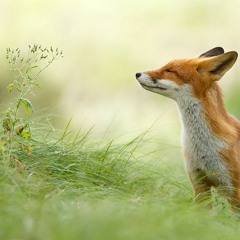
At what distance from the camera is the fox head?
268 inches

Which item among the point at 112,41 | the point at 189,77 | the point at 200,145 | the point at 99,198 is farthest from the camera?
the point at 112,41

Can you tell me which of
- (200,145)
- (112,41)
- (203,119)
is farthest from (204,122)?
(112,41)

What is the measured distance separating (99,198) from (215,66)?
186 centimetres

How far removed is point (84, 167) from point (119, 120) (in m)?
5.93

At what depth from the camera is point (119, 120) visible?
12375 mm

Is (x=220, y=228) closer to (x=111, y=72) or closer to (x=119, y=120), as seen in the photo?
(x=119, y=120)

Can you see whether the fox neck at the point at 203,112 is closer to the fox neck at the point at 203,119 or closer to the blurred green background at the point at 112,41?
the fox neck at the point at 203,119

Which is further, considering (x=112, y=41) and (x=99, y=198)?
(x=112, y=41)

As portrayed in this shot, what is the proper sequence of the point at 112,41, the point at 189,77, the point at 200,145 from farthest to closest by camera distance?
the point at 112,41 < the point at 189,77 < the point at 200,145

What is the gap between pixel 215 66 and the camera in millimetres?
6863

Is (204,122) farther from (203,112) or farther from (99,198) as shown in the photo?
(99,198)

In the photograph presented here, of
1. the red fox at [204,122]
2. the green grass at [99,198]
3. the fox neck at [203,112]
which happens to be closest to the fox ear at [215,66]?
the red fox at [204,122]

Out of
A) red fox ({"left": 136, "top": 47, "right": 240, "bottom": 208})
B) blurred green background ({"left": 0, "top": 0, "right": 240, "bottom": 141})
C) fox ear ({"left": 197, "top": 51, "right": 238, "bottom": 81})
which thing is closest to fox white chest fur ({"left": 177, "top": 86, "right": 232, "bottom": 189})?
red fox ({"left": 136, "top": 47, "right": 240, "bottom": 208})

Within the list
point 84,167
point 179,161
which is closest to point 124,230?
point 84,167
